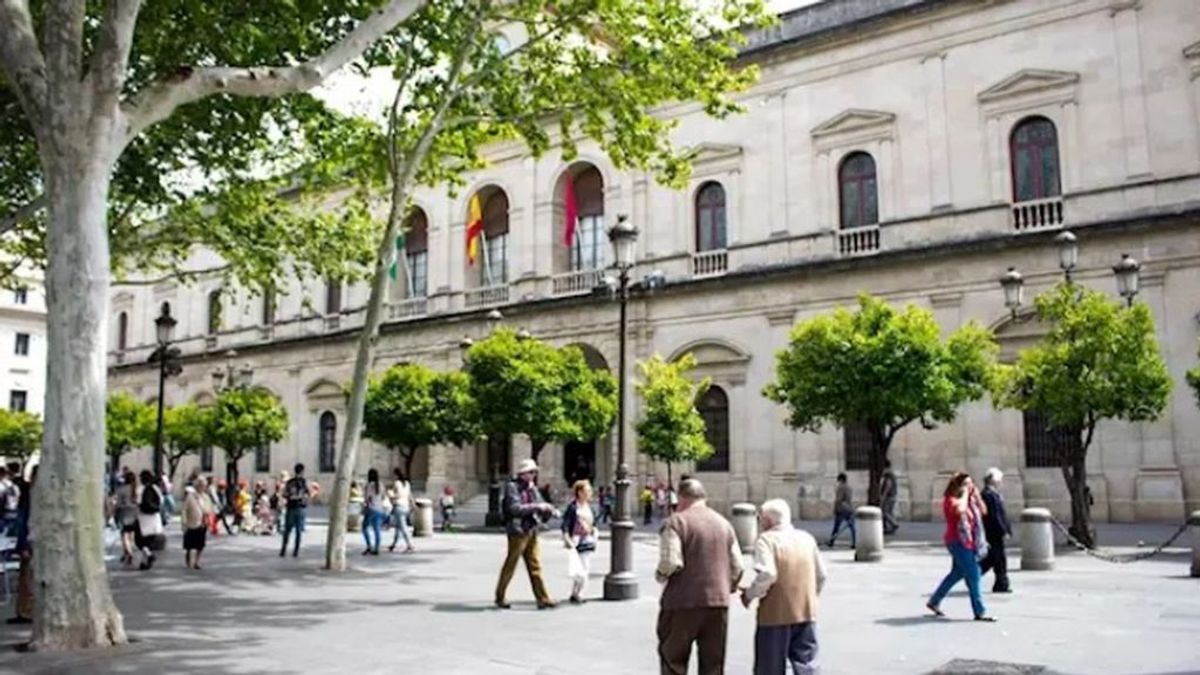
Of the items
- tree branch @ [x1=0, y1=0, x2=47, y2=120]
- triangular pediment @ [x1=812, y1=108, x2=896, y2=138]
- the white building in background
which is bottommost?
tree branch @ [x1=0, y1=0, x2=47, y2=120]

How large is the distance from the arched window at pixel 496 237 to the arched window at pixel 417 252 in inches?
106

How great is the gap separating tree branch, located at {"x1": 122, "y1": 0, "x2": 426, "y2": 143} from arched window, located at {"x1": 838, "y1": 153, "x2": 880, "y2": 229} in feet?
61.4

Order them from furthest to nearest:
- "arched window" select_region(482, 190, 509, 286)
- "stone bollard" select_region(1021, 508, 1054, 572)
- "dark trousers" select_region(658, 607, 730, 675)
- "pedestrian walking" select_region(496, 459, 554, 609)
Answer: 1. "arched window" select_region(482, 190, 509, 286)
2. "stone bollard" select_region(1021, 508, 1054, 572)
3. "pedestrian walking" select_region(496, 459, 554, 609)
4. "dark trousers" select_region(658, 607, 730, 675)

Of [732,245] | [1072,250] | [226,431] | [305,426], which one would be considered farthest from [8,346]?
[1072,250]

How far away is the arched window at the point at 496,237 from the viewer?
35.8m

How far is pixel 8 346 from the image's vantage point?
2275 inches

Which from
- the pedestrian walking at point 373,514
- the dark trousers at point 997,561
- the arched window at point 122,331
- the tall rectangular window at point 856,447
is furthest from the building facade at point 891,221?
the arched window at point 122,331

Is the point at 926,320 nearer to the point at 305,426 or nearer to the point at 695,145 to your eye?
the point at 695,145

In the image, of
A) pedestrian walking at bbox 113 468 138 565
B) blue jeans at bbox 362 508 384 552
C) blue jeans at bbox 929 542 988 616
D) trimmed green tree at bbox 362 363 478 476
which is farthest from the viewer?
trimmed green tree at bbox 362 363 478 476

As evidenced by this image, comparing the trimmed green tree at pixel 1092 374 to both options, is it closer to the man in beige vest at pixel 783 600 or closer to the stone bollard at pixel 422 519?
the man in beige vest at pixel 783 600

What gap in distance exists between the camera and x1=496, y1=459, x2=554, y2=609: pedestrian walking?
1123cm

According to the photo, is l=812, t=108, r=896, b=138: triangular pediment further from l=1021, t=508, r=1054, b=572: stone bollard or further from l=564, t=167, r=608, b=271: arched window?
l=1021, t=508, r=1054, b=572: stone bollard

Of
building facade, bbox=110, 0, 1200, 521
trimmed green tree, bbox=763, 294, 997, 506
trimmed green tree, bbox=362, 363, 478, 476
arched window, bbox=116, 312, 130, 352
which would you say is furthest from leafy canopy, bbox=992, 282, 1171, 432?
arched window, bbox=116, 312, 130, 352

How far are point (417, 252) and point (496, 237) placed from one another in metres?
3.98
